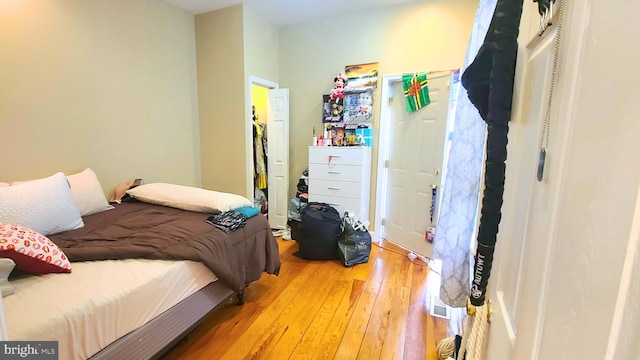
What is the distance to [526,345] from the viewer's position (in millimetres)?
513

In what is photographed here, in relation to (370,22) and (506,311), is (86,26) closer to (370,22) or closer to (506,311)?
(370,22)

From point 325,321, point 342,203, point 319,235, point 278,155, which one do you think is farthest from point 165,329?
point 278,155

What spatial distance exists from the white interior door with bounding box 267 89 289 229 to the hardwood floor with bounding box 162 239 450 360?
1181 millimetres

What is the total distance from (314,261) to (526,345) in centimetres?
248

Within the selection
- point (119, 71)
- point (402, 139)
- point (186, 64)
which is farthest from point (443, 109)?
point (119, 71)

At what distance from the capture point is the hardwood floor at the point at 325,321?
169cm

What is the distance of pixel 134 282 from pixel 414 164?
2.72 meters

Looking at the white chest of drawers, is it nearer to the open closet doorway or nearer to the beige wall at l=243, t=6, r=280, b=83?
the open closet doorway

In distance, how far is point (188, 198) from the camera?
2213 millimetres

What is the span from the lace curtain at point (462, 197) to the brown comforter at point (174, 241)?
4.21 feet

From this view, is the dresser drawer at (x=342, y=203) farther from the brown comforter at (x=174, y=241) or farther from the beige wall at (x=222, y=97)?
the brown comforter at (x=174, y=241)

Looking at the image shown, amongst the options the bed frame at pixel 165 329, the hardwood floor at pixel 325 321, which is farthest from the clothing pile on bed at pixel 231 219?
the hardwood floor at pixel 325 321

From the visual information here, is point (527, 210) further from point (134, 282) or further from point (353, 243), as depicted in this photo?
point (353, 243)

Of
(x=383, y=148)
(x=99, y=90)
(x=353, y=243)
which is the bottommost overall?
(x=353, y=243)
